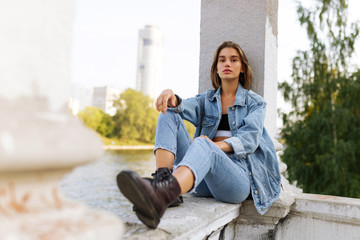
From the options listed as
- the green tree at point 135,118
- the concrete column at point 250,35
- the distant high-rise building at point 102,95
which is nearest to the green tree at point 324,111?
the concrete column at point 250,35

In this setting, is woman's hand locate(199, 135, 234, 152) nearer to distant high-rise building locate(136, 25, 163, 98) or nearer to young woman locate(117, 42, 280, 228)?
young woman locate(117, 42, 280, 228)

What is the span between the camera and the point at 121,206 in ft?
53.4

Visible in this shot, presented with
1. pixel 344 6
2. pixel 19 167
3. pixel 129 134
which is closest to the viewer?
pixel 19 167

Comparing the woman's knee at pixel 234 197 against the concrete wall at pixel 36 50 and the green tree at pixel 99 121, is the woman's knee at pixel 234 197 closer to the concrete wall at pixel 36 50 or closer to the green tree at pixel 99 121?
the concrete wall at pixel 36 50

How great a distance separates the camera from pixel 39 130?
0.59m

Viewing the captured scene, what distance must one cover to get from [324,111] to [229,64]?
8923 millimetres

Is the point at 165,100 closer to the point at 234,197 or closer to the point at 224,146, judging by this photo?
the point at 224,146

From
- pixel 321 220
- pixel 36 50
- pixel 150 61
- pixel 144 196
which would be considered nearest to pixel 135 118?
pixel 321 220

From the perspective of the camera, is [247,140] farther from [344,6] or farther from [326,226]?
[344,6]

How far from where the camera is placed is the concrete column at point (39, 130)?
22.4 inches

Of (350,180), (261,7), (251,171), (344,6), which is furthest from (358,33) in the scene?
(251,171)

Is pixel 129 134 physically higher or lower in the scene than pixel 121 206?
higher

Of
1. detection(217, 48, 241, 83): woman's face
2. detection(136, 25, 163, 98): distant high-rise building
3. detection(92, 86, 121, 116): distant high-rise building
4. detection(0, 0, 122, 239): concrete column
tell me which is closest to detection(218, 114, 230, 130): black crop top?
detection(217, 48, 241, 83): woman's face

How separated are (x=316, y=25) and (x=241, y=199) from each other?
10.5 metres
